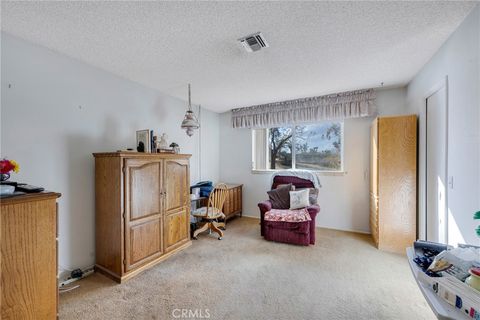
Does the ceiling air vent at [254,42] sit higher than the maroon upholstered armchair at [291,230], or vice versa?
the ceiling air vent at [254,42]

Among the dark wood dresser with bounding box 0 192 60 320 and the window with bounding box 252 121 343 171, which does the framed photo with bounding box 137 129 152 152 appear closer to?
the dark wood dresser with bounding box 0 192 60 320

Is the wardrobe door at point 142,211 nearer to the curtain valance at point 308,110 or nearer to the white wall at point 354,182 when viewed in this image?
the curtain valance at point 308,110

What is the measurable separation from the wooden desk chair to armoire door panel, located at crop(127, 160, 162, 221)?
2.87 ft

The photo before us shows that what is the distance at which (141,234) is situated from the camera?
2.36 m

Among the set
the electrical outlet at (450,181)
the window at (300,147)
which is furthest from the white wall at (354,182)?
the electrical outlet at (450,181)

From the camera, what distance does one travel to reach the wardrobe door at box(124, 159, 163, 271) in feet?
7.30

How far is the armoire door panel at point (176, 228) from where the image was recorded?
2.70 meters

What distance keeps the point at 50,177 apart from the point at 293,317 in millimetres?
2673

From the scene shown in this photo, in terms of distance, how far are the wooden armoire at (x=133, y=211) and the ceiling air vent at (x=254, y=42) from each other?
1.61 m

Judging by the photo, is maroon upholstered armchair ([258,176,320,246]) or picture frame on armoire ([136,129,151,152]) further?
maroon upholstered armchair ([258,176,320,246])

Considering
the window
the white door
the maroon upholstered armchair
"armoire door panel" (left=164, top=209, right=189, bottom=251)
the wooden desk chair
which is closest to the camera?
the white door

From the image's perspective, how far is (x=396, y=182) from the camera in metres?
2.79

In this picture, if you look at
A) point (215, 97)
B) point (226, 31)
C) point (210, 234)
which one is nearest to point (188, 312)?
point (210, 234)

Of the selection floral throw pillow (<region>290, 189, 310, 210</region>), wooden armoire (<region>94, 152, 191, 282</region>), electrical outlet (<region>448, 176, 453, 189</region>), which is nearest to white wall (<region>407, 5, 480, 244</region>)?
electrical outlet (<region>448, 176, 453, 189</region>)
